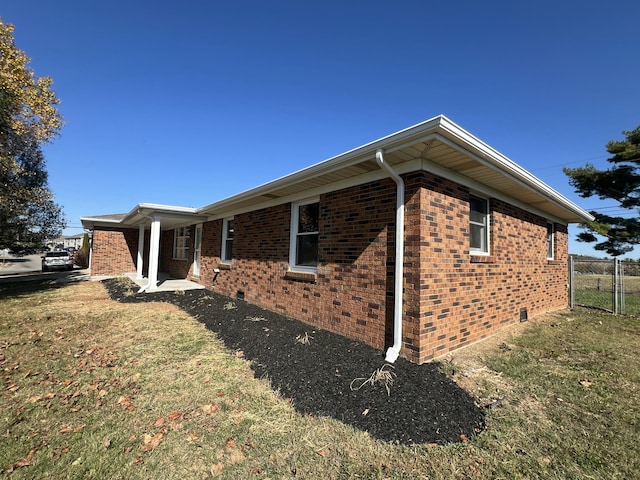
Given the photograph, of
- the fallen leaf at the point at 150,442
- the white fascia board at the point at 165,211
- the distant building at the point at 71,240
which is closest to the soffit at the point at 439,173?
the fallen leaf at the point at 150,442

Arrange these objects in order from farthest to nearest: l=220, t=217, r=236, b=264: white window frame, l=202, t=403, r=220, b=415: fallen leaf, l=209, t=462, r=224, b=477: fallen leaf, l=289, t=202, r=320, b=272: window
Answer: l=220, t=217, r=236, b=264: white window frame
l=289, t=202, r=320, b=272: window
l=202, t=403, r=220, b=415: fallen leaf
l=209, t=462, r=224, b=477: fallen leaf

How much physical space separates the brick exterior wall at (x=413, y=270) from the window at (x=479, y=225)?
135 millimetres

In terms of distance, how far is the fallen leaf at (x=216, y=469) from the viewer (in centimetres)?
226

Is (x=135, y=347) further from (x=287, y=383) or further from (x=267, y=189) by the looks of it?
(x=267, y=189)

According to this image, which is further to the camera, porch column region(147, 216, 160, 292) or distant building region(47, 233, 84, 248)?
distant building region(47, 233, 84, 248)

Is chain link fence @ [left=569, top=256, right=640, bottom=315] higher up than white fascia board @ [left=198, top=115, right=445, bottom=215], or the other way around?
white fascia board @ [left=198, top=115, right=445, bottom=215]

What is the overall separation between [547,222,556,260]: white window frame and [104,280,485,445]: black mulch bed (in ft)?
23.1

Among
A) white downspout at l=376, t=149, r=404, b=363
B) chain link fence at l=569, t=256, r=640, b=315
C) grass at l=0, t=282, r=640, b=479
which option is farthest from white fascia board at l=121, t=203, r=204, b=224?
chain link fence at l=569, t=256, r=640, b=315

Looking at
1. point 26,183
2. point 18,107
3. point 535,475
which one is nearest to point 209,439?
point 535,475

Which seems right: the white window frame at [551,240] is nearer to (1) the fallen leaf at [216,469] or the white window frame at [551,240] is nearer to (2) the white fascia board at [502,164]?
(2) the white fascia board at [502,164]

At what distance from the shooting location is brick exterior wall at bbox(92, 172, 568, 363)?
4.23 meters

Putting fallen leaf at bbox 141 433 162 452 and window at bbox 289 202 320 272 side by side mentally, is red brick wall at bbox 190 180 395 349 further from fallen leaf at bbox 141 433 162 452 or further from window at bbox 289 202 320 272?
fallen leaf at bbox 141 433 162 452

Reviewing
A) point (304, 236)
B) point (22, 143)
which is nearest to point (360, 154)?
point (304, 236)

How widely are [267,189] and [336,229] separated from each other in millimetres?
2022
